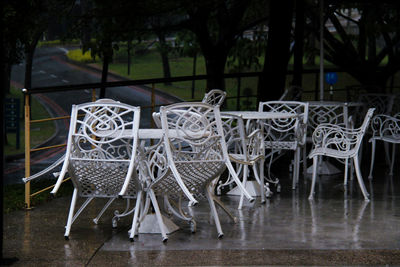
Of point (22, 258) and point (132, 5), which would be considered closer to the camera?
point (22, 258)

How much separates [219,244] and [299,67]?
7.46 metres

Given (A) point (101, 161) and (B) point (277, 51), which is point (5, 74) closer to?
(B) point (277, 51)

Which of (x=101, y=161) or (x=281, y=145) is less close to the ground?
(x=101, y=161)

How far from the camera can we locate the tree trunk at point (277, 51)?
30.7 ft

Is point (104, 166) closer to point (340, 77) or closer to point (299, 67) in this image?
point (299, 67)

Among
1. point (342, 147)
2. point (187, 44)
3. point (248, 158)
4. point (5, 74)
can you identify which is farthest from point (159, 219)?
point (187, 44)

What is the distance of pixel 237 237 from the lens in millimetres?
4500

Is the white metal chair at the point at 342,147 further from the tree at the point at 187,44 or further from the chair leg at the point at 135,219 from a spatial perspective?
the tree at the point at 187,44

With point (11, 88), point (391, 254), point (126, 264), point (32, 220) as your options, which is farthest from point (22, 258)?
point (11, 88)

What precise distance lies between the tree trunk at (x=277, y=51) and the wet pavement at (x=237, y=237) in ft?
11.5

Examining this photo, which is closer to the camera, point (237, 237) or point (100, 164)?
point (100, 164)

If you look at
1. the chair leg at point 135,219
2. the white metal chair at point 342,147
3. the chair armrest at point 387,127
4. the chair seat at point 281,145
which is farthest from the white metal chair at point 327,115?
the chair leg at point 135,219

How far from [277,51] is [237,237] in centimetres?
541

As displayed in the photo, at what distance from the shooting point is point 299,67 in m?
11.4
